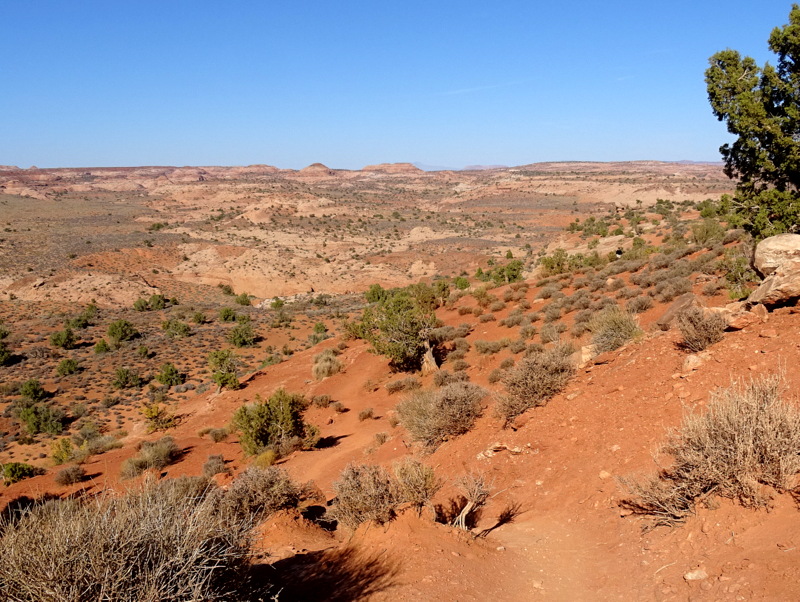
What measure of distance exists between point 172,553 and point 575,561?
423 cm

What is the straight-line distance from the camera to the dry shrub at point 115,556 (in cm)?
320

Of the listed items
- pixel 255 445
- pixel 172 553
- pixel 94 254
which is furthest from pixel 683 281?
pixel 94 254

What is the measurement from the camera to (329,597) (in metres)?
4.81

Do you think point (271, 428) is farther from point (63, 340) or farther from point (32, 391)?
point (63, 340)

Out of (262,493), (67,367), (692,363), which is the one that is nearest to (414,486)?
(262,493)

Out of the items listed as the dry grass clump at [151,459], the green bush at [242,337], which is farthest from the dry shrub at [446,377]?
the green bush at [242,337]

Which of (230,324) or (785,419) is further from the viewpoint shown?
(230,324)

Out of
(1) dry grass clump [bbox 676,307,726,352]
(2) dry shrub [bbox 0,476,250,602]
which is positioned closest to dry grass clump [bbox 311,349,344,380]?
(1) dry grass clump [bbox 676,307,726,352]

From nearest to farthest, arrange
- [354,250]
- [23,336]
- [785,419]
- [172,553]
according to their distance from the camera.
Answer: [172,553] < [785,419] < [23,336] < [354,250]

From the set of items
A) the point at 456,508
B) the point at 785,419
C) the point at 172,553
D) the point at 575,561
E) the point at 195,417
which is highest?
the point at 785,419

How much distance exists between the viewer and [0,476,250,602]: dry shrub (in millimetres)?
3195

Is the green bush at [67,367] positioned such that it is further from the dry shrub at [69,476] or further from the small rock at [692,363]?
the small rock at [692,363]

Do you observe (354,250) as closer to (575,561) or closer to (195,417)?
(195,417)

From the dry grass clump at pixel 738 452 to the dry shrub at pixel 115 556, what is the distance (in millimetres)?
4359
